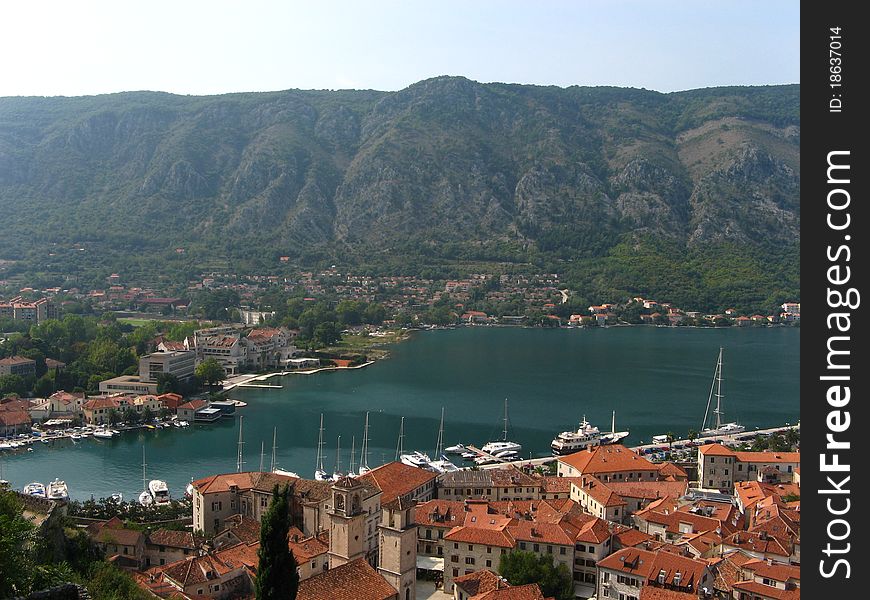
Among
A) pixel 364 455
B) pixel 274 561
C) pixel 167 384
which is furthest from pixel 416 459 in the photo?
pixel 274 561

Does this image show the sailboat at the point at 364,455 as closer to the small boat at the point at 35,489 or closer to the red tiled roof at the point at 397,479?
the red tiled roof at the point at 397,479

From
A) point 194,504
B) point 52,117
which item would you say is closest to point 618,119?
point 52,117

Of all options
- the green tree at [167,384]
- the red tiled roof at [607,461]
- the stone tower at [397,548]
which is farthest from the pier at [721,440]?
the green tree at [167,384]

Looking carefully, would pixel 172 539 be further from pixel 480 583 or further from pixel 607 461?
pixel 607 461

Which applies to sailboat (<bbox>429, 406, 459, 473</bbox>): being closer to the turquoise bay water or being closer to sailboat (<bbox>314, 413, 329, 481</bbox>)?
the turquoise bay water
